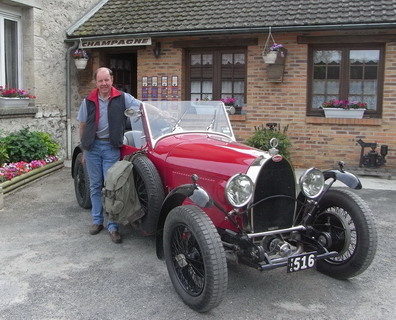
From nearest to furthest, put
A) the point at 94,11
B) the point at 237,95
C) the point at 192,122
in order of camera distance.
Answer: the point at 192,122, the point at 237,95, the point at 94,11

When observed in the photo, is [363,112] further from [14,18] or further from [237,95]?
[14,18]

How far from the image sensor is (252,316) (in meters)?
3.17

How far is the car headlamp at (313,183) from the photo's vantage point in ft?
11.9

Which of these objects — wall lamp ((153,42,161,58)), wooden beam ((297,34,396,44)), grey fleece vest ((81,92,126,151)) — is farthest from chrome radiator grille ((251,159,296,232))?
wall lamp ((153,42,161,58))

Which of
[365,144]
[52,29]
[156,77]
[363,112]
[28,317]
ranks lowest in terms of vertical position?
[28,317]

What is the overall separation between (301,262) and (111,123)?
8.52ft

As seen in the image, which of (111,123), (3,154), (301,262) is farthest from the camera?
(3,154)

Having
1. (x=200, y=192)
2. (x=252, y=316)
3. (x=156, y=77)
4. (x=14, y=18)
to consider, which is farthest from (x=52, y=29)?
(x=252, y=316)

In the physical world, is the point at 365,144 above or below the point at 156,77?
below

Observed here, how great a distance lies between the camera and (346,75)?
28.4 ft

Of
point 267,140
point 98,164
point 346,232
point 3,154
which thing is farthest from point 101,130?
point 267,140

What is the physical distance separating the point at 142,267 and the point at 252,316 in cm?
126

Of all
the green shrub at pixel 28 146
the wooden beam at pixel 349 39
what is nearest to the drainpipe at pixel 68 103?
the green shrub at pixel 28 146

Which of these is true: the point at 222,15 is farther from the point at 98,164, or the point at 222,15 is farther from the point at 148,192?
the point at 148,192
